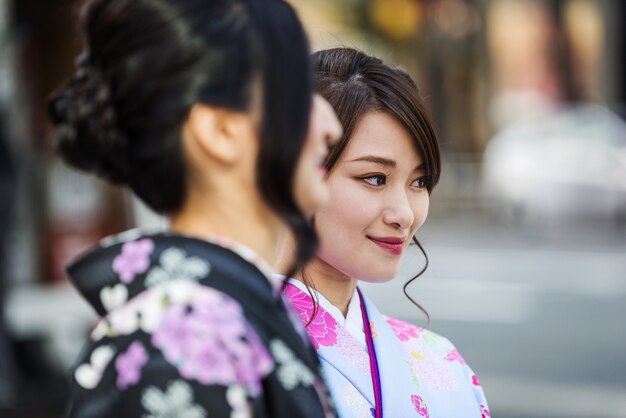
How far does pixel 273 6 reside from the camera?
1093mm

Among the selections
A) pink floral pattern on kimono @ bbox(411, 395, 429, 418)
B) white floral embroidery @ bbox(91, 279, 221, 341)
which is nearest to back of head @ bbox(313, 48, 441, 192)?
pink floral pattern on kimono @ bbox(411, 395, 429, 418)

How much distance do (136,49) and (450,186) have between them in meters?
14.4

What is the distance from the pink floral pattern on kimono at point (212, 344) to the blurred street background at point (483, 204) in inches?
18.8

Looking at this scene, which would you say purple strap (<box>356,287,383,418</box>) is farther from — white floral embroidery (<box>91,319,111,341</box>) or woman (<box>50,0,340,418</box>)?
white floral embroidery (<box>91,319,111,341</box>)

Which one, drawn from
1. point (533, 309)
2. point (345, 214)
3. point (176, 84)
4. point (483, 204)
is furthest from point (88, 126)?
point (483, 204)

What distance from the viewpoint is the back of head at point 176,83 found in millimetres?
1042

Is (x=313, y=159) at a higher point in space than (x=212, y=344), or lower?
higher

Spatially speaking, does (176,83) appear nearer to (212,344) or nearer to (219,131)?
(219,131)

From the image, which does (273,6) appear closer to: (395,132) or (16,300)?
(395,132)

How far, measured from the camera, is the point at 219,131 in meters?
1.06

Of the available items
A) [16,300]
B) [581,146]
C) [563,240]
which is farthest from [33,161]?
[581,146]

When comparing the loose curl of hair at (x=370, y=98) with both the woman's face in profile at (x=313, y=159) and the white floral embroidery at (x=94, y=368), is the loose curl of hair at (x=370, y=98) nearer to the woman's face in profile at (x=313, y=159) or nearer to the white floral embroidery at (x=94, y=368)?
the woman's face in profile at (x=313, y=159)

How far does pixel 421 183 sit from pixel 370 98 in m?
0.16

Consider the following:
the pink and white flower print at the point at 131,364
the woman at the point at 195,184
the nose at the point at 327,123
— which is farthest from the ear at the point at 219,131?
the pink and white flower print at the point at 131,364
